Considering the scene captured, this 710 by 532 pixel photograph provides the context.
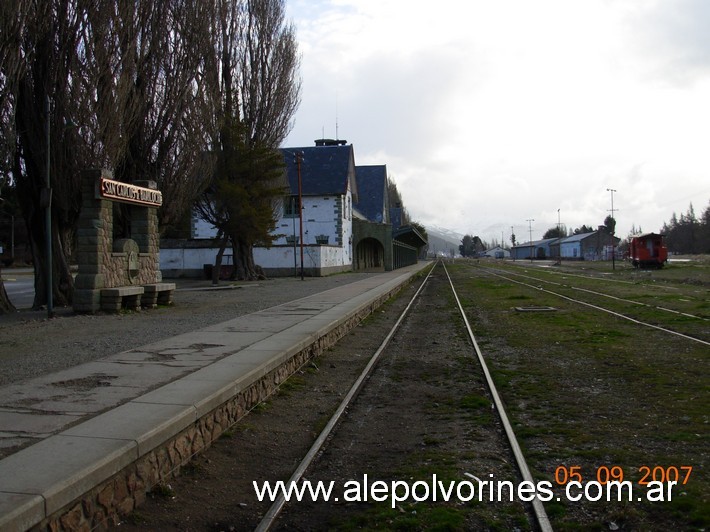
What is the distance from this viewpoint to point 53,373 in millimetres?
8008

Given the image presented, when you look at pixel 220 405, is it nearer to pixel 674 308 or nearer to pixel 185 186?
pixel 674 308

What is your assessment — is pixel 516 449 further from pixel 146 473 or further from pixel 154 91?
pixel 154 91

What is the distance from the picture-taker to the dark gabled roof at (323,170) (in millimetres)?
52469

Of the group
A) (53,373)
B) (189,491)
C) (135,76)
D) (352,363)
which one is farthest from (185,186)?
(189,491)

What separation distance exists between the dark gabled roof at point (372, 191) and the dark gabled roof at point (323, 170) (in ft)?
55.0

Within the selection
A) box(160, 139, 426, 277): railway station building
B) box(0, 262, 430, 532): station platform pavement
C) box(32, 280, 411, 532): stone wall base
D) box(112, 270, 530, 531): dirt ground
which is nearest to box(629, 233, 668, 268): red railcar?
Result: box(160, 139, 426, 277): railway station building

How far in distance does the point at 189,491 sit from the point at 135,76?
18070 millimetres

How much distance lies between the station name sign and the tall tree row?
1461 mm

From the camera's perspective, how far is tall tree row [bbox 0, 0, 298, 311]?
645 inches

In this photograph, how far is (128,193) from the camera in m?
17.7

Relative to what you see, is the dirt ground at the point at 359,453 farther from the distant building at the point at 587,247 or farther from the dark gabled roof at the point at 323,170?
the distant building at the point at 587,247

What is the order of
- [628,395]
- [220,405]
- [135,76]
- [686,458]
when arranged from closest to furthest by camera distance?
[686,458]
[220,405]
[628,395]
[135,76]

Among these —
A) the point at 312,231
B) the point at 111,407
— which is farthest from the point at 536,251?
the point at 111,407

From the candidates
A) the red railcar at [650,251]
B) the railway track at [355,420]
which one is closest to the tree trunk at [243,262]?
the railway track at [355,420]
